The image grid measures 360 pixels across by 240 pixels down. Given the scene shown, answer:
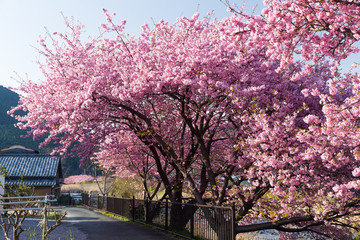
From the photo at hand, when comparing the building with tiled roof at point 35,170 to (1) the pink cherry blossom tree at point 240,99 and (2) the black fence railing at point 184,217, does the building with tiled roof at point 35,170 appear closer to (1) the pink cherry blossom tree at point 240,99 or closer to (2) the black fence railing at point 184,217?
(2) the black fence railing at point 184,217

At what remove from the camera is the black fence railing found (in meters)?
10.5

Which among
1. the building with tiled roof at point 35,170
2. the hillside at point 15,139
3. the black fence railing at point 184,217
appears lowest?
the black fence railing at point 184,217

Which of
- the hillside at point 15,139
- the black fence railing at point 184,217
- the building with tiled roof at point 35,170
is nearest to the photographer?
the black fence railing at point 184,217

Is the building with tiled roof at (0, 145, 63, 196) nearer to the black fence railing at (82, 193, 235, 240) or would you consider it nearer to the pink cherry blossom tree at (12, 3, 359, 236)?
the black fence railing at (82, 193, 235, 240)

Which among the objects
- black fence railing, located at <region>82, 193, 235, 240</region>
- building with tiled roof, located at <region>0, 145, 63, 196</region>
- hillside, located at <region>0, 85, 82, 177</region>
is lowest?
black fence railing, located at <region>82, 193, 235, 240</region>

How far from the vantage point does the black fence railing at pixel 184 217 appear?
1046 centimetres

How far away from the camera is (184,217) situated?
1470 cm

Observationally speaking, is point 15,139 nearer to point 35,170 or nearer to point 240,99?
point 35,170

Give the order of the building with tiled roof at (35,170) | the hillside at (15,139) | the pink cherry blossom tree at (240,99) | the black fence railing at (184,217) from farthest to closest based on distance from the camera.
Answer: the hillside at (15,139)
the building with tiled roof at (35,170)
the black fence railing at (184,217)
the pink cherry blossom tree at (240,99)

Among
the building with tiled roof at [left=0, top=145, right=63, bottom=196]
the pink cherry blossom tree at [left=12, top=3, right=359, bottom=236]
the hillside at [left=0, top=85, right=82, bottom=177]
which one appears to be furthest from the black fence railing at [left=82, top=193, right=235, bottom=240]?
the hillside at [left=0, top=85, right=82, bottom=177]

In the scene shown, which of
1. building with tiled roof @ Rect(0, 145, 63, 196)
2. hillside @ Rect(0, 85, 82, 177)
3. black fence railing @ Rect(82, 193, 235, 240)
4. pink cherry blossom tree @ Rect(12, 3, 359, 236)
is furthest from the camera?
hillside @ Rect(0, 85, 82, 177)

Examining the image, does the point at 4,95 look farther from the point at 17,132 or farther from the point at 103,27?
the point at 103,27

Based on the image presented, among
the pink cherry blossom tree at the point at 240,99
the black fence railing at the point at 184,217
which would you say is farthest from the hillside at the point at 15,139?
the pink cherry blossom tree at the point at 240,99

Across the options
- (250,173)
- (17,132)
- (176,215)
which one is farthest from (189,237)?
(17,132)
